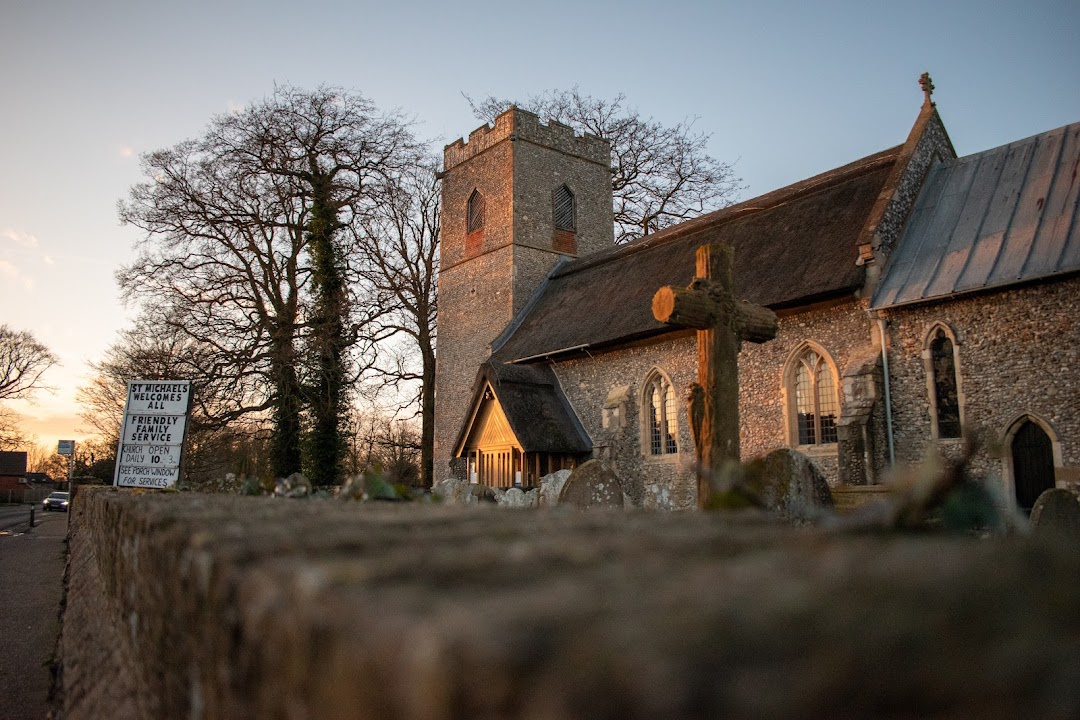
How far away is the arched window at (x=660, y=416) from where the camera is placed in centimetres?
1747

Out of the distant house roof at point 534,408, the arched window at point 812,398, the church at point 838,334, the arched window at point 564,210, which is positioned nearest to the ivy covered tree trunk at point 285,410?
the church at point 838,334

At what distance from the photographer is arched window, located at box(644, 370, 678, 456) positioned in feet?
57.3

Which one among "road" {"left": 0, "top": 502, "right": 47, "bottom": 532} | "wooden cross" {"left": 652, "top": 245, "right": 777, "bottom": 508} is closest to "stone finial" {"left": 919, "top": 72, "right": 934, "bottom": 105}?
"wooden cross" {"left": 652, "top": 245, "right": 777, "bottom": 508}

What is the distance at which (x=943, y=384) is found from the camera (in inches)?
504

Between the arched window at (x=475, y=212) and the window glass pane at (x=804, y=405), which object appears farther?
the arched window at (x=475, y=212)

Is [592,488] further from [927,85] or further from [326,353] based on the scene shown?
[326,353]

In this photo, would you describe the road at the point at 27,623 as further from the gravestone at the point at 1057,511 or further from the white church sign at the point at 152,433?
the gravestone at the point at 1057,511

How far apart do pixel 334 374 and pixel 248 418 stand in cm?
299

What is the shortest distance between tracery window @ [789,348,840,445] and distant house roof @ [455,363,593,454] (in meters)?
5.87

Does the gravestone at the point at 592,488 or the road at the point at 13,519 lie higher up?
the gravestone at the point at 592,488

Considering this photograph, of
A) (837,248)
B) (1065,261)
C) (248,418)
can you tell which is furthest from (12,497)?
(1065,261)

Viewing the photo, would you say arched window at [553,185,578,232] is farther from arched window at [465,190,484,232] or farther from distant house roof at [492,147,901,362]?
arched window at [465,190,484,232]

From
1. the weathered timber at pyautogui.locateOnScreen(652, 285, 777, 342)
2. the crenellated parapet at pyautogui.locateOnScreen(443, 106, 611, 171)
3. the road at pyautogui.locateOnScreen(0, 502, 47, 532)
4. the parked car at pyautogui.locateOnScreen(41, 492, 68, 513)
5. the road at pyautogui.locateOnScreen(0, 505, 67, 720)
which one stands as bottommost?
the road at pyautogui.locateOnScreen(0, 505, 67, 720)

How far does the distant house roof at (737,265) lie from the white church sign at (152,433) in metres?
9.64
